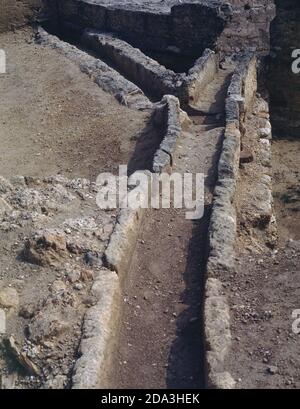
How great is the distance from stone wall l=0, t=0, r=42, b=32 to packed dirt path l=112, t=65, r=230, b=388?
7457 millimetres

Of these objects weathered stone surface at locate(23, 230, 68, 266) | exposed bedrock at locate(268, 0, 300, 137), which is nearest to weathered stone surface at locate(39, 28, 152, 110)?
exposed bedrock at locate(268, 0, 300, 137)

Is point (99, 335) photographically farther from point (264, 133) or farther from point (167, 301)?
point (264, 133)

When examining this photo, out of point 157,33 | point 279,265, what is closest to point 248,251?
point 279,265

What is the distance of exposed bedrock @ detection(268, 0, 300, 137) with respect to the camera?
40.7ft

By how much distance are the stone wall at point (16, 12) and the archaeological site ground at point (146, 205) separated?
32 millimetres

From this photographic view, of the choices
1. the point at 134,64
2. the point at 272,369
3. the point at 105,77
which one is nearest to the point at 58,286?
the point at 272,369

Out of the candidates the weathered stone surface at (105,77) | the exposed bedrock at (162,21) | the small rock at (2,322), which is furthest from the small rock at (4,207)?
the exposed bedrock at (162,21)

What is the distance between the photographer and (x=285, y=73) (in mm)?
12883

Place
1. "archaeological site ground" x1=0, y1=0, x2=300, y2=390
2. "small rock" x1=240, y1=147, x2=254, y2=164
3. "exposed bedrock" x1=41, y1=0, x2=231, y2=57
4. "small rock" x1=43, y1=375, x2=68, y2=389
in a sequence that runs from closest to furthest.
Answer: "small rock" x1=43, y1=375, x2=68, y2=389 → "archaeological site ground" x1=0, y1=0, x2=300, y2=390 → "small rock" x1=240, y1=147, x2=254, y2=164 → "exposed bedrock" x1=41, y1=0, x2=231, y2=57

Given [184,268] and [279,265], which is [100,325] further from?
[279,265]

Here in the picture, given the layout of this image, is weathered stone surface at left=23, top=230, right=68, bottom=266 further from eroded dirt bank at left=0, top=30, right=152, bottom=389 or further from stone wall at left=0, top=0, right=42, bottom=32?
stone wall at left=0, top=0, right=42, bottom=32

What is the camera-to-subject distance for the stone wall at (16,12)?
14.4 m
